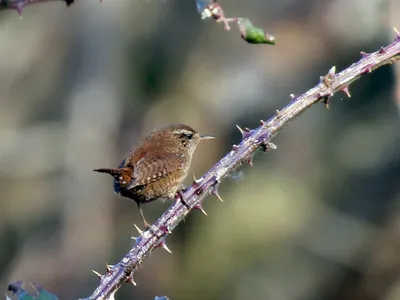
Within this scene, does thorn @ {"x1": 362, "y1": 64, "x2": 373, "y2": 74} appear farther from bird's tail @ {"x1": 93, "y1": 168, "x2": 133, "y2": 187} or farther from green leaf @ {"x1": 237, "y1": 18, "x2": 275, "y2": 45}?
bird's tail @ {"x1": 93, "y1": 168, "x2": 133, "y2": 187}

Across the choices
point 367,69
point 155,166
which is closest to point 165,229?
point 367,69

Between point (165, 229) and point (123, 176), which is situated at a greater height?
point (123, 176)

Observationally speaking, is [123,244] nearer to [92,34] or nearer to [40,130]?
[40,130]

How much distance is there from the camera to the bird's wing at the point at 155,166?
386cm

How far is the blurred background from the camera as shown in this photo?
12.4 meters

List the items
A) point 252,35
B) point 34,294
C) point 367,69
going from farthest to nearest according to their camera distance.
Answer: point 367,69 → point 34,294 → point 252,35

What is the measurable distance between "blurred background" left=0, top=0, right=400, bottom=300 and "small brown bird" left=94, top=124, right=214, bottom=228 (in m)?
6.80

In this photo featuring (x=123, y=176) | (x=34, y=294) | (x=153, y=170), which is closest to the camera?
(x=34, y=294)

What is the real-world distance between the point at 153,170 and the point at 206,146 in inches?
448

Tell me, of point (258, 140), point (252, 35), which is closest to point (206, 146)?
point (258, 140)

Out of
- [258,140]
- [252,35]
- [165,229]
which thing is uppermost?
[258,140]

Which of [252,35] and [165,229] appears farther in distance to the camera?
[165,229]

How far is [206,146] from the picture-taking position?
15.3 metres

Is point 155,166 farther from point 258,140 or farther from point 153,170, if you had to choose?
point 258,140
